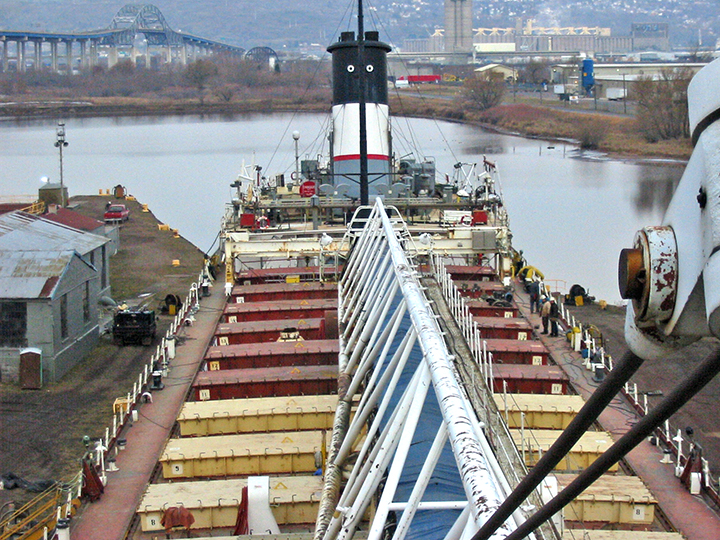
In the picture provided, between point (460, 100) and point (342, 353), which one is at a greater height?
point (460, 100)

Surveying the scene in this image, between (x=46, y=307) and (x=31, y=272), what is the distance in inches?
47.7

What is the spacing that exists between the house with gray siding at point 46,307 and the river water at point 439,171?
1828cm

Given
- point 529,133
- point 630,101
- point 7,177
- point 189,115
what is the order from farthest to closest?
1. point 189,115
2. point 630,101
3. point 529,133
4. point 7,177

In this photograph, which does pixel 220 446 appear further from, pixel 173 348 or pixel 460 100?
pixel 460 100

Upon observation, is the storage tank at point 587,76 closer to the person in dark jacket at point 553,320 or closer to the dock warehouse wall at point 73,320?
the person in dark jacket at point 553,320

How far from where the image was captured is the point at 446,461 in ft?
29.6

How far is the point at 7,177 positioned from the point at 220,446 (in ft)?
203

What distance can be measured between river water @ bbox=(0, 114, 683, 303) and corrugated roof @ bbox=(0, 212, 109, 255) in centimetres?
1709

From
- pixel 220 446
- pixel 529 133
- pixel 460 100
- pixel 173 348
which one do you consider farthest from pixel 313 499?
pixel 460 100

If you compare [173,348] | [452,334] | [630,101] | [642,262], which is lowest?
[173,348]

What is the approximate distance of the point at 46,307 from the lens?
71.4 ft

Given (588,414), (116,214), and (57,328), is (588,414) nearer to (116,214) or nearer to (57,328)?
(57,328)

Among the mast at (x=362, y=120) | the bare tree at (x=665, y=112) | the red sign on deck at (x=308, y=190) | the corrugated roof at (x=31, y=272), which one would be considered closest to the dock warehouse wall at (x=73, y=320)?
the corrugated roof at (x=31, y=272)

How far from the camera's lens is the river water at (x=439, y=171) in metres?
43.8
